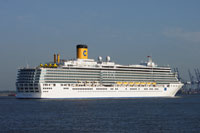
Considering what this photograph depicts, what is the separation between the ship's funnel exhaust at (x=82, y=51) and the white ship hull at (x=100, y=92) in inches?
452

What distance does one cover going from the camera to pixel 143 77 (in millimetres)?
105312

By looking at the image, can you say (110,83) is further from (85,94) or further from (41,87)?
(41,87)

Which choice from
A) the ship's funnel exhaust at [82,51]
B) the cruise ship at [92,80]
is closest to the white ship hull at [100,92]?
the cruise ship at [92,80]

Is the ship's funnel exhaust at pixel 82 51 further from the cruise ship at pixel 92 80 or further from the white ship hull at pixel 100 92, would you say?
the white ship hull at pixel 100 92

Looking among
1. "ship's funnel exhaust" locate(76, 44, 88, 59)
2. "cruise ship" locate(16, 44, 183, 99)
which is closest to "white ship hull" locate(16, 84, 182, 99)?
"cruise ship" locate(16, 44, 183, 99)

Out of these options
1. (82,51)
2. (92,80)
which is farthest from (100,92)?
(82,51)

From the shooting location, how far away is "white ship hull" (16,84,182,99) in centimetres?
8700

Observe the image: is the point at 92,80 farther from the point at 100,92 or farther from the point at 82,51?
the point at 82,51

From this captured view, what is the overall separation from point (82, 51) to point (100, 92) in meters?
13.8

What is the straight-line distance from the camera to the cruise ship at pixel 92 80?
88188 mm

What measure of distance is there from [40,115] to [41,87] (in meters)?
34.5

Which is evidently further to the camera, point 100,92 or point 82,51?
point 82,51

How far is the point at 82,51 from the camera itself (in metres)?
103

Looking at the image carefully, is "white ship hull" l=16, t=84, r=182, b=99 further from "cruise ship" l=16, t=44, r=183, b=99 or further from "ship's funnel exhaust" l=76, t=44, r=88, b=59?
"ship's funnel exhaust" l=76, t=44, r=88, b=59
